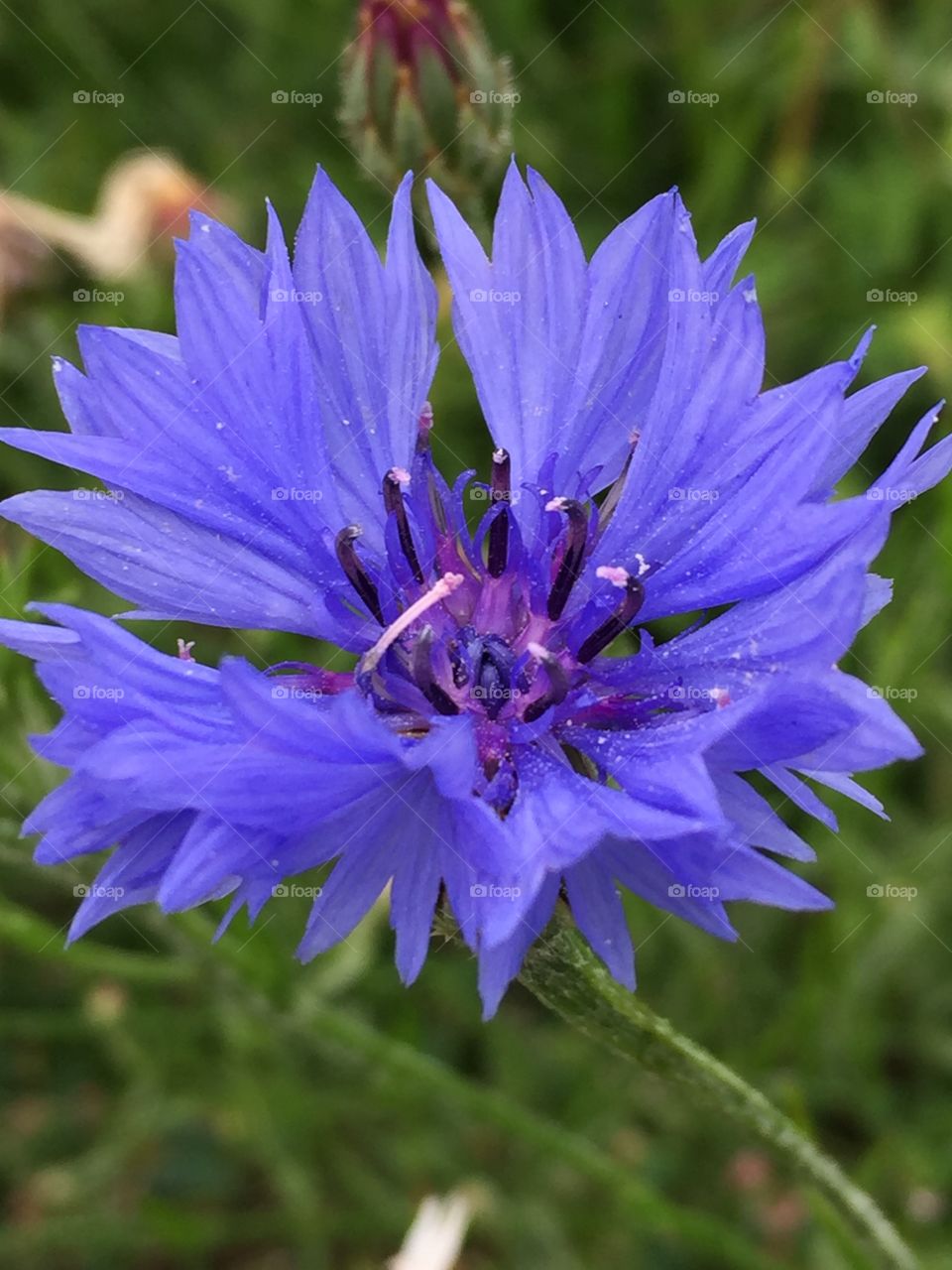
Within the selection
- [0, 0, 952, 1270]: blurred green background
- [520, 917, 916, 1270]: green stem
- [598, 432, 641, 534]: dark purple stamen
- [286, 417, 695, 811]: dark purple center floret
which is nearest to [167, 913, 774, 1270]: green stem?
[0, 0, 952, 1270]: blurred green background

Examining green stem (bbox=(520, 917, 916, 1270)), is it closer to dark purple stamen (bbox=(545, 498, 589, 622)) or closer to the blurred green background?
dark purple stamen (bbox=(545, 498, 589, 622))

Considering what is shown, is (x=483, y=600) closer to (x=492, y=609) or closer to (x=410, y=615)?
(x=492, y=609)

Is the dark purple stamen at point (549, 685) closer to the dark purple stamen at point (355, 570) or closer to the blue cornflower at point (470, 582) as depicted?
the blue cornflower at point (470, 582)

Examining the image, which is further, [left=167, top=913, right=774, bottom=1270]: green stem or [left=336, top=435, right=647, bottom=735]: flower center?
[left=167, top=913, right=774, bottom=1270]: green stem

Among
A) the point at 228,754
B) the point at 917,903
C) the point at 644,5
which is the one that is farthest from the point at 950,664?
the point at 228,754

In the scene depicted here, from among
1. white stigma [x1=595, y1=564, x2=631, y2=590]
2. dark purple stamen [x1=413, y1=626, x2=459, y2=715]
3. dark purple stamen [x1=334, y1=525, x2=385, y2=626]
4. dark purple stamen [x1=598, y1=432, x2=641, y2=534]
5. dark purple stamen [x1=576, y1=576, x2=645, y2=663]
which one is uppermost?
dark purple stamen [x1=598, y1=432, x2=641, y2=534]

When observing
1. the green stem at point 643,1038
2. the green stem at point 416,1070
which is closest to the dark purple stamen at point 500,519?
the green stem at point 643,1038

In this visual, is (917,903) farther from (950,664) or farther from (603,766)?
(603,766)
